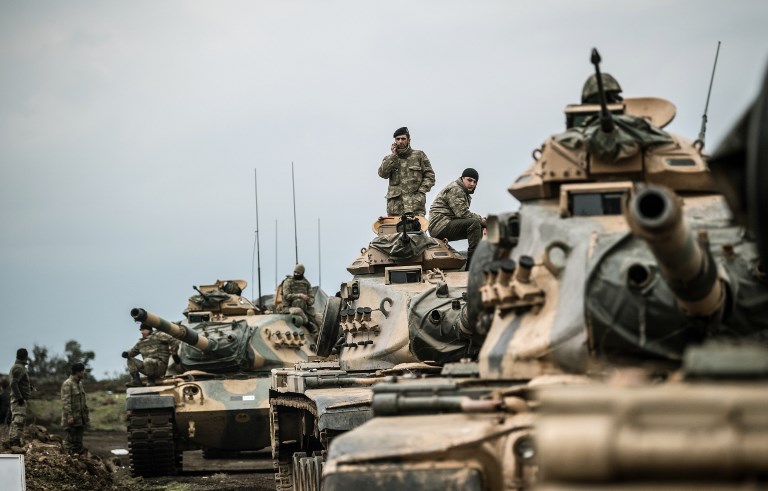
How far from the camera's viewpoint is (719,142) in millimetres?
6109

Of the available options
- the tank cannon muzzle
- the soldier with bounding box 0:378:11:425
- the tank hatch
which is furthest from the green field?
the tank cannon muzzle

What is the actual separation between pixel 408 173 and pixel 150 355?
33.3ft

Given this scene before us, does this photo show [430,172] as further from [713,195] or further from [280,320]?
[713,195]

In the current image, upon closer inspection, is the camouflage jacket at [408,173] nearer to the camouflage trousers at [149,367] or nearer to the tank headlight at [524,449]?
the camouflage trousers at [149,367]

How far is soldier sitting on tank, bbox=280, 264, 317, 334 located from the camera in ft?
84.3

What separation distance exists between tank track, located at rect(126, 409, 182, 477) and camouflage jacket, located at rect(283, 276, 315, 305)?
406cm

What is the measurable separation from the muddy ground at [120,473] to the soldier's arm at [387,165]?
505cm

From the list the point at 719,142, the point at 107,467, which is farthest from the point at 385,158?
the point at 719,142

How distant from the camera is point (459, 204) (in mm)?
16594

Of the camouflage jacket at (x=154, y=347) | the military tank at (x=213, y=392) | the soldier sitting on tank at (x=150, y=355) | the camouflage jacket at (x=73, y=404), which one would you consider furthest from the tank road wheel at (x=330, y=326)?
the camouflage jacket at (x=154, y=347)

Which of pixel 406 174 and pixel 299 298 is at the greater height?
pixel 406 174

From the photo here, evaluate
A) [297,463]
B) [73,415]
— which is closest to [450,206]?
[297,463]

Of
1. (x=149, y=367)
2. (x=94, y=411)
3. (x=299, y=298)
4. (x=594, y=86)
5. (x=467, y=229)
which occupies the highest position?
(x=594, y=86)

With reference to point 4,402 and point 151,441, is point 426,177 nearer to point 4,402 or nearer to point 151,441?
point 151,441
